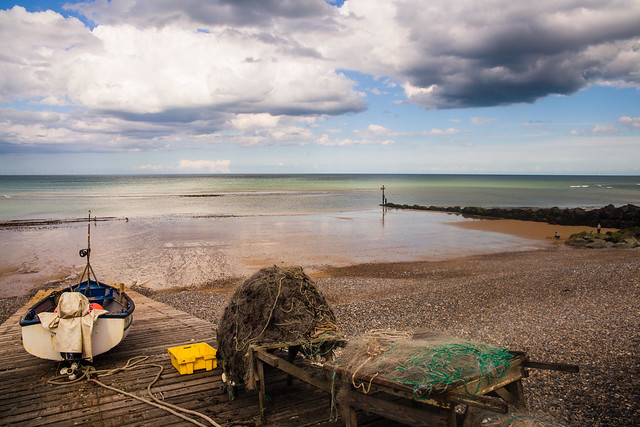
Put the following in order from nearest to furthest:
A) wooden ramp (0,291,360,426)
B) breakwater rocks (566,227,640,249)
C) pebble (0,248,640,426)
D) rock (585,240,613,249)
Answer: wooden ramp (0,291,360,426)
pebble (0,248,640,426)
breakwater rocks (566,227,640,249)
rock (585,240,613,249)

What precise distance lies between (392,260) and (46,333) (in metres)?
18.2

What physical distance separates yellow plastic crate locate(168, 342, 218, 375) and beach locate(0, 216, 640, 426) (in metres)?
0.71

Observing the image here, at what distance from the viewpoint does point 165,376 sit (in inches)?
290

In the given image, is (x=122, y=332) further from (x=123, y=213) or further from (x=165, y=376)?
(x=123, y=213)

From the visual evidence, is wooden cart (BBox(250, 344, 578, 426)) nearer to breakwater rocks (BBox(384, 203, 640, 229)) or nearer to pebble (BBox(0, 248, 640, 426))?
pebble (BBox(0, 248, 640, 426))

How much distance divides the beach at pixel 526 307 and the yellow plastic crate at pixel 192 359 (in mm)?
707

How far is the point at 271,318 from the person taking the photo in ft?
20.3

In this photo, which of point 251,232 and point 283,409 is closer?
point 283,409

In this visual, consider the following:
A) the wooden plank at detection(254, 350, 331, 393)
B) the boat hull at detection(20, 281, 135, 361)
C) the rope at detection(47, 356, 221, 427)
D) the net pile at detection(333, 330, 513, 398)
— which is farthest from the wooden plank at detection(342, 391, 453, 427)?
the boat hull at detection(20, 281, 135, 361)

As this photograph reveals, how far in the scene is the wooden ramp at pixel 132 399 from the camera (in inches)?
→ 236

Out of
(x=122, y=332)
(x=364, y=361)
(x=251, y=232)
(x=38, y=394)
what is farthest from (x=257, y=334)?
(x=251, y=232)

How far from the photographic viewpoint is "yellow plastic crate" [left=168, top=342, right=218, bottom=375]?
291 inches

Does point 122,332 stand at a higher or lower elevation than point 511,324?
higher

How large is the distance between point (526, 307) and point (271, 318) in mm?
9593
